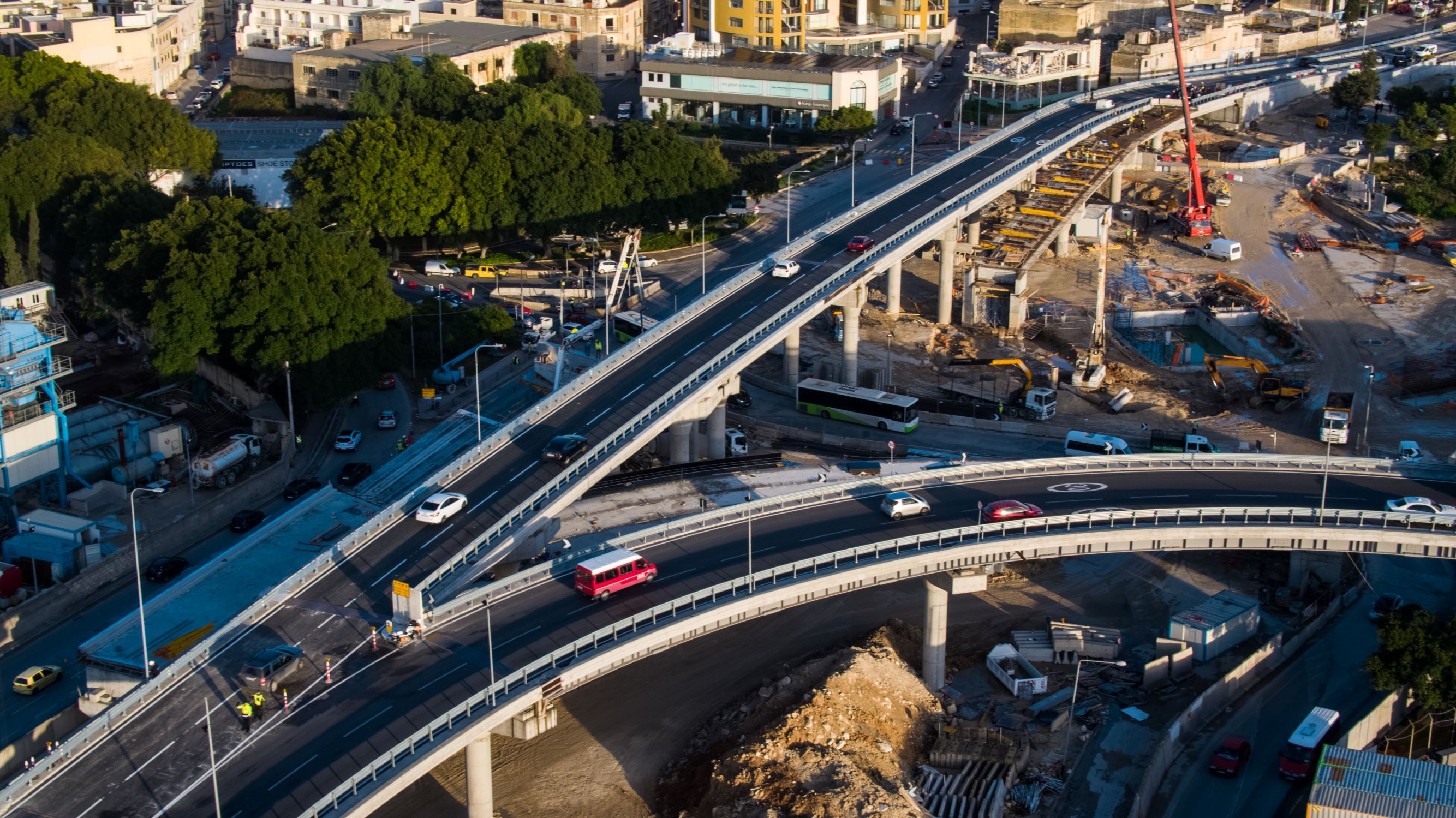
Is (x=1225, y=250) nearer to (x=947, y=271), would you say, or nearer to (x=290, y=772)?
(x=947, y=271)

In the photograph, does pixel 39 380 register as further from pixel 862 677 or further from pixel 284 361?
pixel 862 677

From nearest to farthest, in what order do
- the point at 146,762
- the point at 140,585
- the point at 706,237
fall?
the point at 146,762, the point at 140,585, the point at 706,237

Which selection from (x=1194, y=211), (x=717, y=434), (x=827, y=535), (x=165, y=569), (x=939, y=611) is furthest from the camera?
(x=1194, y=211)

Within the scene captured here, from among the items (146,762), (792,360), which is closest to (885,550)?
(146,762)

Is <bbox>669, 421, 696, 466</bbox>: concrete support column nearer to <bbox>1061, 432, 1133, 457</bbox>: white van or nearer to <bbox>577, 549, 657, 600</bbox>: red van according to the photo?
<bbox>1061, 432, 1133, 457</bbox>: white van

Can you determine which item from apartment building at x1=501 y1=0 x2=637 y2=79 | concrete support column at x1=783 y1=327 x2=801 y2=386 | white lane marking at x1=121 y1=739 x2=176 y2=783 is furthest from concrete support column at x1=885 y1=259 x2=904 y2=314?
white lane marking at x1=121 y1=739 x2=176 y2=783

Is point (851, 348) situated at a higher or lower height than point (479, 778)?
higher

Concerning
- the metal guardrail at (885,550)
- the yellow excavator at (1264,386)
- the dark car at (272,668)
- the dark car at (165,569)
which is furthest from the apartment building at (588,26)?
the dark car at (272,668)
